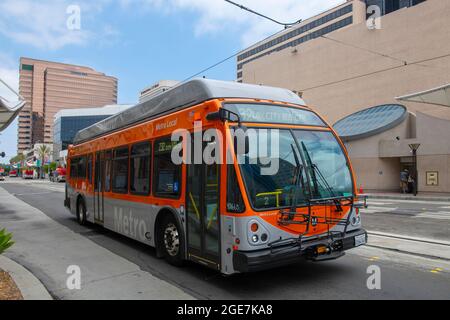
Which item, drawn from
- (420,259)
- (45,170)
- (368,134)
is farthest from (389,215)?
(45,170)

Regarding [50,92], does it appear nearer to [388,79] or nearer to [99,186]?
[388,79]

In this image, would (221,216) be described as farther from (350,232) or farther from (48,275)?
(48,275)

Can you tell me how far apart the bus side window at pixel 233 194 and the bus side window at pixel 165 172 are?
56.4 inches

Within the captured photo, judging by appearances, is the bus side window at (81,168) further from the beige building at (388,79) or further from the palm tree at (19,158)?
the palm tree at (19,158)

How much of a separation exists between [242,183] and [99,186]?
6262 millimetres

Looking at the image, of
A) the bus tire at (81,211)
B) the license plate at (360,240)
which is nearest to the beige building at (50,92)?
the bus tire at (81,211)

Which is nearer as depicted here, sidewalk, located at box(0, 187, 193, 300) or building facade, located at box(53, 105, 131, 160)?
sidewalk, located at box(0, 187, 193, 300)

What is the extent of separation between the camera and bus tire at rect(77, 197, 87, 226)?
11.6 metres

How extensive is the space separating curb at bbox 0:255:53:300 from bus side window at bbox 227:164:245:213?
2.70 m

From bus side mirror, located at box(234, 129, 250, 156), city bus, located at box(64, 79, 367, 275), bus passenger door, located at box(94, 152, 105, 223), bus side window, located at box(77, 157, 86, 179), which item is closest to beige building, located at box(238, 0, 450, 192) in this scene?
bus side window, located at box(77, 157, 86, 179)

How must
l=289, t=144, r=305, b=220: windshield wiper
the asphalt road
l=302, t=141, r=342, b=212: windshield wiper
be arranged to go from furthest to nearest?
l=302, t=141, r=342, b=212: windshield wiper < l=289, t=144, r=305, b=220: windshield wiper < the asphalt road

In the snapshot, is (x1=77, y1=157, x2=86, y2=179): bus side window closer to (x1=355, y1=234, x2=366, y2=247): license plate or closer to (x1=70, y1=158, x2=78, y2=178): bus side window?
(x1=70, y1=158, x2=78, y2=178): bus side window
